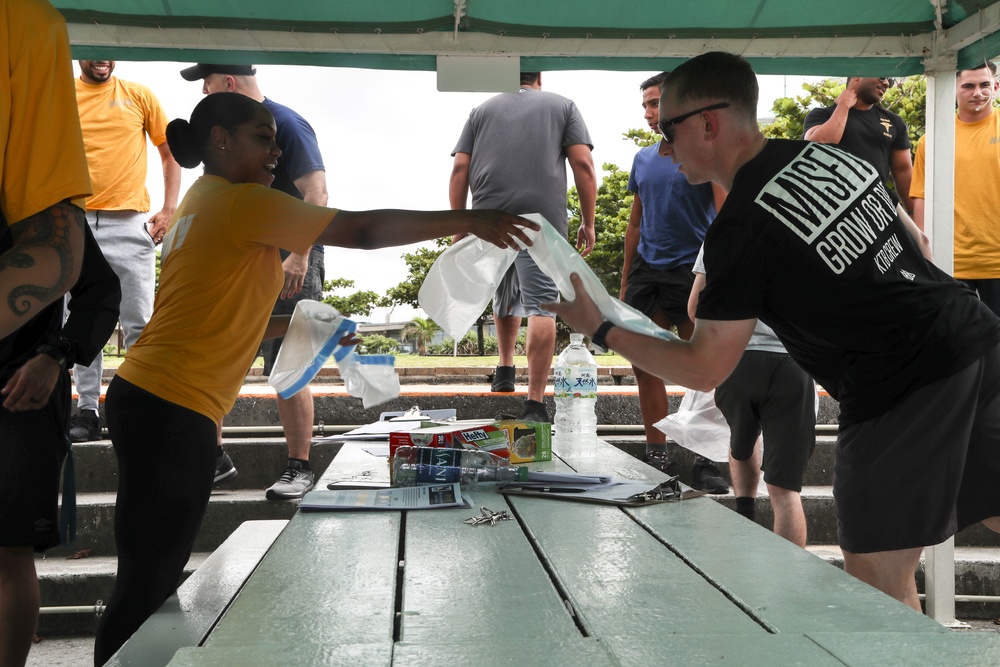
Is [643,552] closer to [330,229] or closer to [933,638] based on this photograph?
[933,638]

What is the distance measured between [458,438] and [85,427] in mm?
3236

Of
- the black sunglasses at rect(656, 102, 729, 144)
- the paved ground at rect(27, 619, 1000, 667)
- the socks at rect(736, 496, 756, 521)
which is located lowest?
the paved ground at rect(27, 619, 1000, 667)

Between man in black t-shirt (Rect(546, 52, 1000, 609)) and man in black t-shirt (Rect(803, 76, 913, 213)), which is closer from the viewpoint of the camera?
man in black t-shirt (Rect(546, 52, 1000, 609))

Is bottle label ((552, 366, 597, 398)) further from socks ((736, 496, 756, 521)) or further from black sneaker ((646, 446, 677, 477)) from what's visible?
black sneaker ((646, 446, 677, 477))

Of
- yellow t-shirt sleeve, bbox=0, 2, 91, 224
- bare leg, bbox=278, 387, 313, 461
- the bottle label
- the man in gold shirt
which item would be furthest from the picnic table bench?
the man in gold shirt

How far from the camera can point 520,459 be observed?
3010 millimetres

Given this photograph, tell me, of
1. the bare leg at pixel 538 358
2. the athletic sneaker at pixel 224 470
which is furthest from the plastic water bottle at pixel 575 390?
the athletic sneaker at pixel 224 470

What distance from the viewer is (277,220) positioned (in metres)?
2.50

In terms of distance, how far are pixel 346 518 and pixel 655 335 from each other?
1.03 m

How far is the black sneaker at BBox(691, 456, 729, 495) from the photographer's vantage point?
4816 mm

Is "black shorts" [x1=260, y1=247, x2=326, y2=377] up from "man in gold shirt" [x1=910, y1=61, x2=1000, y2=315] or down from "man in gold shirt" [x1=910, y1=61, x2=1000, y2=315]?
down

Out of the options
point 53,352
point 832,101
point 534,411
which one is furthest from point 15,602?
point 832,101

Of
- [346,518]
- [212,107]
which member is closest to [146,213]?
[212,107]

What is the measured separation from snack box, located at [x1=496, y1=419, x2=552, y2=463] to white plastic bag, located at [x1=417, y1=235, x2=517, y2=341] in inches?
17.1
